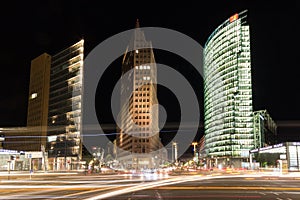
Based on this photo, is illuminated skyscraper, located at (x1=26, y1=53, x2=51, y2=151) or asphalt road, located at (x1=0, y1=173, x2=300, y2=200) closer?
asphalt road, located at (x1=0, y1=173, x2=300, y2=200)

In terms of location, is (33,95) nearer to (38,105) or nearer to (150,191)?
(38,105)

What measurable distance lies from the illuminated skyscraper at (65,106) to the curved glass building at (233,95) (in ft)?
196

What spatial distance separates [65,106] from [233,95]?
2648 inches

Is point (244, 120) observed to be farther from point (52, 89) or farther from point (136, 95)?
point (52, 89)

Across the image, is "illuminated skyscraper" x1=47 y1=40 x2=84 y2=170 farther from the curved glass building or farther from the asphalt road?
the asphalt road

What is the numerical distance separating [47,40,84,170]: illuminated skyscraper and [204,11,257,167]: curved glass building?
196 ft

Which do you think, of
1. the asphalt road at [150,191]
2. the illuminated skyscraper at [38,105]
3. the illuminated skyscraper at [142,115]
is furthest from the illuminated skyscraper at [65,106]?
the asphalt road at [150,191]

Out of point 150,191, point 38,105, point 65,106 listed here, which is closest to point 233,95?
point 65,106

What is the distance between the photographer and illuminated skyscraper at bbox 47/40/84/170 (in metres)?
125

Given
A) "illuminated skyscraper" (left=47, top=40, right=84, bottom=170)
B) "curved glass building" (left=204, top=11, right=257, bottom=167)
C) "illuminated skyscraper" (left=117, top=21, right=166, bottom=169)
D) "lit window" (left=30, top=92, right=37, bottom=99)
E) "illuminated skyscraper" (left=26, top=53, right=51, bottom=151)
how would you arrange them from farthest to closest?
"illuminated skyscraper" (left=117, top=21, right=166, bottom=169)
"lit window" (left=30, top=92, right=37, bottom=99)
"illuminated skyscraper" (left=26, top=53, right=51, bottom=151)
"curved glass building" (left=204, top=11, right=257, bottom=167)
"illuminated skyscraper" (left=47, top=40, right=84, bottom=170)

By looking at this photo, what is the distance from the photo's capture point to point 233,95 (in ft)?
456

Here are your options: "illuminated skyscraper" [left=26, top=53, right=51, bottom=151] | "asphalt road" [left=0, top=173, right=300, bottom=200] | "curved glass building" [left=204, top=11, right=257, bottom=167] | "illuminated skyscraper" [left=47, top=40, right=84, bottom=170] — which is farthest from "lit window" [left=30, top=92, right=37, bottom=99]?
"asphalt road" [left=0, top=173, right=300, bottom=200]

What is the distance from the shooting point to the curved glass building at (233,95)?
5418 inches

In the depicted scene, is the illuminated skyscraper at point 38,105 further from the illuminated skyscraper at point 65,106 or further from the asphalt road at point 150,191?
the asphalt road at point 150,191
